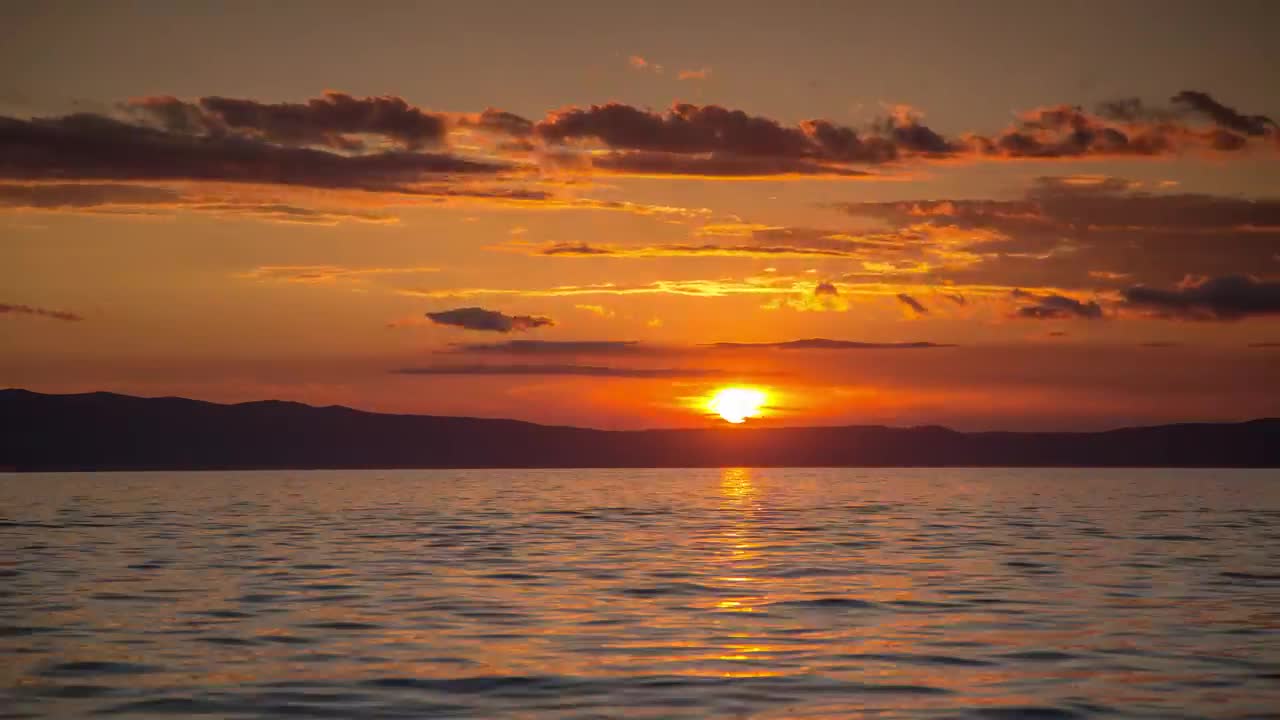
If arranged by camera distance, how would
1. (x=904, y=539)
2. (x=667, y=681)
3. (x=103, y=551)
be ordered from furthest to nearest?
1. (x=904, y=539)
2. (x=103, y=551)
3. (x=667, y=681)

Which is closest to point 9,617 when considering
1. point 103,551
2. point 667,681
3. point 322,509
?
point 667,681

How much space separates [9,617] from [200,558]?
43.9 ft

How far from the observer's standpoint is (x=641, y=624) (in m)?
24.5

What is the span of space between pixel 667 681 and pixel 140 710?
22.6 ft

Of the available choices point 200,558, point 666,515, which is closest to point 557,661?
point 200,558

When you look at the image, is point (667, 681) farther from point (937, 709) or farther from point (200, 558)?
point (200, 558)

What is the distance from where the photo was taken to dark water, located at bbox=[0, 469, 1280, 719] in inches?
707

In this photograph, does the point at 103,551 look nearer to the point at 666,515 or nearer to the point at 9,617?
the point at 9,617

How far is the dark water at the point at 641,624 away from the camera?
707 inches

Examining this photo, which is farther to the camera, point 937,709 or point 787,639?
point 787,639

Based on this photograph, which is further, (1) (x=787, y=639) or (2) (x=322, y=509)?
(2) (x=322, y=509)

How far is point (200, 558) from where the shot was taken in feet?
127

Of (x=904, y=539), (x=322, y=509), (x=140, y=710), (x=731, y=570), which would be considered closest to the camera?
(x=140, y=710)

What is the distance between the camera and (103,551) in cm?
4147
